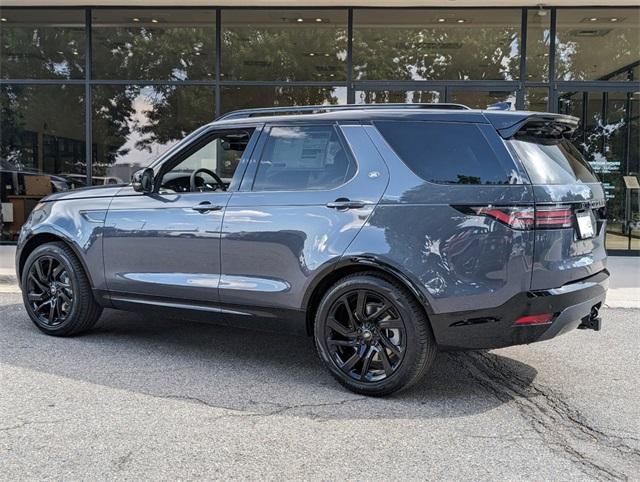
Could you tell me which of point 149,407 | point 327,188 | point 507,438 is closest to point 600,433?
point 507,438

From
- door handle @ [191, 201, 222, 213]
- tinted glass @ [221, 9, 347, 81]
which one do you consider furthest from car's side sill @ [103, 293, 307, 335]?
tinted glass @ [221, 9, 347, 81]

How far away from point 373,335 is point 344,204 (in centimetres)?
85

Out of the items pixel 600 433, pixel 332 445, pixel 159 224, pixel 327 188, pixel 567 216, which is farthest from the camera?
pixel 159 224

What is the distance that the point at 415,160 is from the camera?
12.8 feet

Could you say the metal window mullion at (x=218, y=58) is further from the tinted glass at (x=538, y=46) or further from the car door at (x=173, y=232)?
the car door at (x=173, y=232)

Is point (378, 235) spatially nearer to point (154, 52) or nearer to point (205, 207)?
point (205, 207)

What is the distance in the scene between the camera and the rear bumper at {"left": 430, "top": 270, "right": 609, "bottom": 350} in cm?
361

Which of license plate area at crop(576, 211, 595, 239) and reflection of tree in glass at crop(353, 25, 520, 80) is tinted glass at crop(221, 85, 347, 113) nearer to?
reflection of tree in glass at crop(353, 25, 520, 80)

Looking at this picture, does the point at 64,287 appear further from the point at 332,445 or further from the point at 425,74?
the point at 425,74

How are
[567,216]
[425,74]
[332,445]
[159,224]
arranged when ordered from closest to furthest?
[332,445]
[567,216]
[159,224]
[425,74]

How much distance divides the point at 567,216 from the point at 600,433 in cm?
124

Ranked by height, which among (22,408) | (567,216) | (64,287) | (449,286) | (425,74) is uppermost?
(425,74)

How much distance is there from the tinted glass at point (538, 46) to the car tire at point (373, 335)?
820 cm

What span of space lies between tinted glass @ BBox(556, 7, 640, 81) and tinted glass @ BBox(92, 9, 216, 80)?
6132 millimetres
